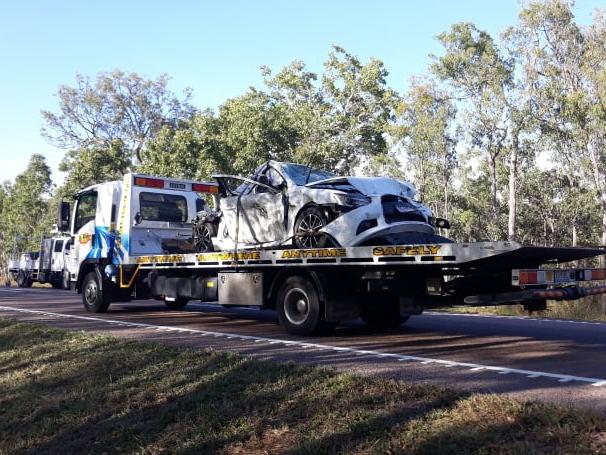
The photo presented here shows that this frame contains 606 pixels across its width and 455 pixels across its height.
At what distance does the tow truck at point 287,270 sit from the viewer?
25.7 feet

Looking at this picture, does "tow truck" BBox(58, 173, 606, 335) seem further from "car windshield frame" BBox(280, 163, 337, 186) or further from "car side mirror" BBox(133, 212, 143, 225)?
"car windshield frame" BBox(280, 163, 337, 186)

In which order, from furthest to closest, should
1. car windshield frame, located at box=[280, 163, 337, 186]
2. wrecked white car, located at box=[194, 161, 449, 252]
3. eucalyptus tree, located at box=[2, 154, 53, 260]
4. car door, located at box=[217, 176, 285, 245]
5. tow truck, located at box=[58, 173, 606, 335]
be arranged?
eucalyptus tree, located at box=[2, 154, 53, 260]
car door, located at box=[217, 176, 285, 245]
car windshield frame, located at box=[280, 163, 337, 186]
wrecked white car, located at box=[194, 161, 449, 252]
tow truck, located at box=[58, 173, 606, 335]

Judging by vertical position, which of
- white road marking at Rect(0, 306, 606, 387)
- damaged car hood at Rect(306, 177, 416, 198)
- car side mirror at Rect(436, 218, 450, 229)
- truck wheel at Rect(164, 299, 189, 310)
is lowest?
white road marking at Rect(0, 306, 606, 387)

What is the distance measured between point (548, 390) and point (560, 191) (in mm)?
40609

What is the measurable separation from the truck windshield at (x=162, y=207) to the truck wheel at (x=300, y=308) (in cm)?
494

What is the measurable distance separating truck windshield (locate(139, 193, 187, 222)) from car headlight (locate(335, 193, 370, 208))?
237 inches

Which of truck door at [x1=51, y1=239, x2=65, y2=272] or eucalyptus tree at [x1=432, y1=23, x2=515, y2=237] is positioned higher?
eucalyptus tree at [x1=432, y1=23, x2=515, y2=237]

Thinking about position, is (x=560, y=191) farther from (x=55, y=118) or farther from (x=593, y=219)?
(x=55, y=118)

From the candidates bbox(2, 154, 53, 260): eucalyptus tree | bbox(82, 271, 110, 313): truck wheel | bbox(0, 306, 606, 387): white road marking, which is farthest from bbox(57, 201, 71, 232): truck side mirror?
bbox(2, 154, 53, 260): eucalyptus tree

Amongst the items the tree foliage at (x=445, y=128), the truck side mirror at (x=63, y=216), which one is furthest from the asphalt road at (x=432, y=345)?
the tree foliage at (x=445, y=128)

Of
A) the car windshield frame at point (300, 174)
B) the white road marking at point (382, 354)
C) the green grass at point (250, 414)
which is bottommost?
the green grass at point (250, 414)

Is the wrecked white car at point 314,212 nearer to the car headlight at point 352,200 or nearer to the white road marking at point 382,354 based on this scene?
the car headlight at point 352,200

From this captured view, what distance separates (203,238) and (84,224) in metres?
4.23

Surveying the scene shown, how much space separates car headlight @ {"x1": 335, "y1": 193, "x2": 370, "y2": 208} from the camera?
369 inches
